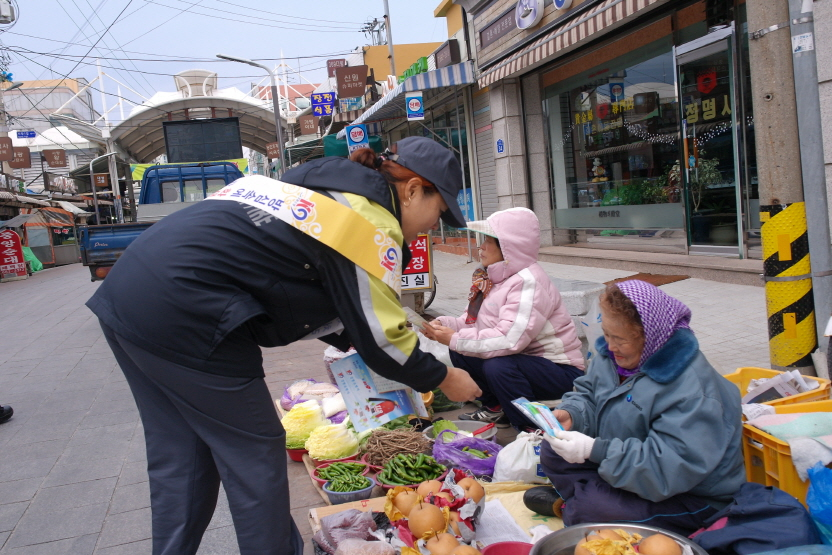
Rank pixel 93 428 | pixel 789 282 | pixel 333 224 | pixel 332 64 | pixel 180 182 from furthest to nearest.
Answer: pixel 332 64 → pixel 180 182 → pixel 93 428 → pixel 789 282 → pixel 333 224

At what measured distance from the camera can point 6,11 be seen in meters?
16.3

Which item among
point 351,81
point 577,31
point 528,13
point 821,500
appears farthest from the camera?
point 351,81

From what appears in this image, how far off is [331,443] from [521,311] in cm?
134

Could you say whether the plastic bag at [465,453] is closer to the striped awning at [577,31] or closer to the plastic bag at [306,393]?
the plastic bag at [306,393]

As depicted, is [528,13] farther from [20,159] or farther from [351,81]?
[20,159]

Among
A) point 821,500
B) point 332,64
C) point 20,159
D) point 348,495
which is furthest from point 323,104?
point 821,500

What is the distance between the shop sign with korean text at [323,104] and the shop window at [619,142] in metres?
12.9

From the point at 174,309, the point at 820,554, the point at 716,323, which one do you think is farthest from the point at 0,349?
the point at 820,554

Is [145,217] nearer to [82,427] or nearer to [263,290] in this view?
[82,427]

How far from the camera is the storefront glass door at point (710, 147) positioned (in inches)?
285

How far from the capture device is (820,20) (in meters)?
4.04

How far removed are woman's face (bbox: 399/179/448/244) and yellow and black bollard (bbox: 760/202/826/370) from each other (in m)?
2.50

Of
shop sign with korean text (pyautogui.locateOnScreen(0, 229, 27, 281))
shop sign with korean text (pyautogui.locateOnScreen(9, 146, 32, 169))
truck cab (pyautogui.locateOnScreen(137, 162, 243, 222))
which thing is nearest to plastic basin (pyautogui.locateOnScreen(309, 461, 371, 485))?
truck cab (pyautogui.locateOnScreen(137, 162, 243, 222))

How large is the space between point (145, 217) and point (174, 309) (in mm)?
12903
